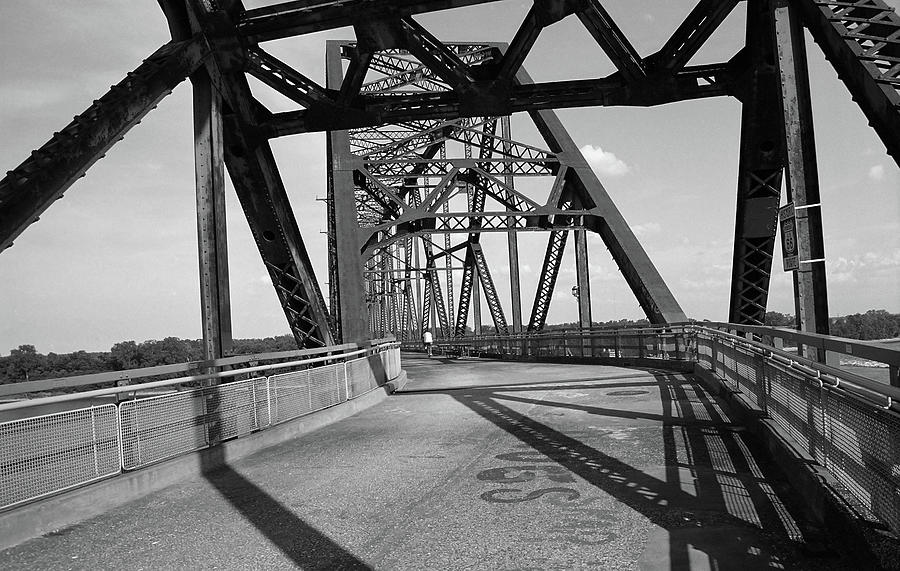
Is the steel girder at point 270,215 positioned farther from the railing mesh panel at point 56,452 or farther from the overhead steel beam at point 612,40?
the railing mesh panel at point 56,452

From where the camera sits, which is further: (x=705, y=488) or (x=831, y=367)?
(x=705, y=488)

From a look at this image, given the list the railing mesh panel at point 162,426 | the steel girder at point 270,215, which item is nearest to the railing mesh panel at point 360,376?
the steel girder at point 270,215

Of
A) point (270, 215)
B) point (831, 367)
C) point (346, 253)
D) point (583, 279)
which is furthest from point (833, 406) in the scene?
point (583, 279)

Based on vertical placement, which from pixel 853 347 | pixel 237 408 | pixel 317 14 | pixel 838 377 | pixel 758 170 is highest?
pixel 317 14

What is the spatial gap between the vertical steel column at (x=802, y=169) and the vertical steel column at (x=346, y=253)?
10317mm

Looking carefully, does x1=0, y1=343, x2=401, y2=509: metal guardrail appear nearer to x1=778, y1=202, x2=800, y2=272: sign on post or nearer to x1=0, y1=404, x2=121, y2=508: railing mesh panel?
x1=0, y1=404, x2=121, y2=508: railing mesh panel

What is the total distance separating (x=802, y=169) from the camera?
7.97 m

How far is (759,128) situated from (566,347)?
678 inches

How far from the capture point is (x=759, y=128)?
1085 centimetres

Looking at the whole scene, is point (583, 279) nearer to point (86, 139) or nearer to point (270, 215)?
point (270, 215)

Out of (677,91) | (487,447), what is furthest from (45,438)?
(677,91)

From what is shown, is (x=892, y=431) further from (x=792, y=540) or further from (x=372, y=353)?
(x=372, y=353)

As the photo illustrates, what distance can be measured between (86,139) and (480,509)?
19.3ft

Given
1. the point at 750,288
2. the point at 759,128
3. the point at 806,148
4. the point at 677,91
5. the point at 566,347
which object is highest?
the point at 677,91
